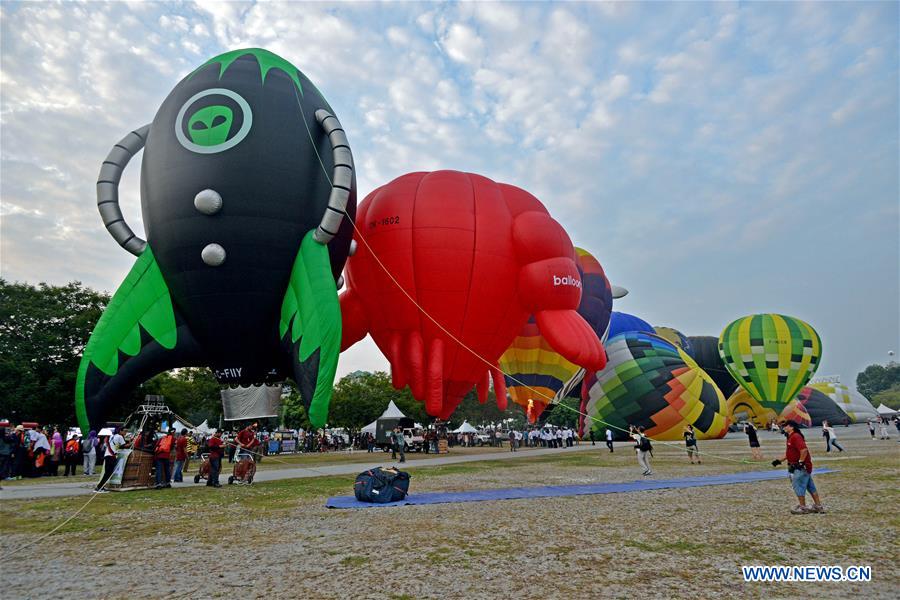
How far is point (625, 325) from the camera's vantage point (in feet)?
124

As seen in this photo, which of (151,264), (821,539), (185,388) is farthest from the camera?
(185,388)

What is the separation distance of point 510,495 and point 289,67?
12.3 m

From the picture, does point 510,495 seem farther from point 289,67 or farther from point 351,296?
point 289,67

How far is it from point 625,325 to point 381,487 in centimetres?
3093

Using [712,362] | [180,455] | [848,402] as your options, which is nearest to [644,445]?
[180,455]

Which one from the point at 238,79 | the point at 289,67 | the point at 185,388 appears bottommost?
the point at 185,388

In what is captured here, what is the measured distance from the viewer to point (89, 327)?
2736cm

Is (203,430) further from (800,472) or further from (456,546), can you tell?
(800,472)

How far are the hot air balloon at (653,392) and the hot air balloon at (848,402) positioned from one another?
35651mm

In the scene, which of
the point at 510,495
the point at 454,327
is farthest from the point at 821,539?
the point at 454,327

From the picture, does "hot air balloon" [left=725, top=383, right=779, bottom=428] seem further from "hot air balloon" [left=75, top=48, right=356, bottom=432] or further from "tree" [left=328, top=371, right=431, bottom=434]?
"hot air balloon" [left=75, top=48, right=356, bottom=432]

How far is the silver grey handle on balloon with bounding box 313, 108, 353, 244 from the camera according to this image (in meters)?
13.9

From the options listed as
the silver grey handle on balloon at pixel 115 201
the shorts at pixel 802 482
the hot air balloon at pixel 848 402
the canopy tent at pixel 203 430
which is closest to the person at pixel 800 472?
the shorts at pixel 802 482

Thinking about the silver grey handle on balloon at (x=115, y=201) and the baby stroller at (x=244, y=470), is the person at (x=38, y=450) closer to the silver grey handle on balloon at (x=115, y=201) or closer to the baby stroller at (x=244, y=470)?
the silver grey handle on balloon at (x=115, y=201)
